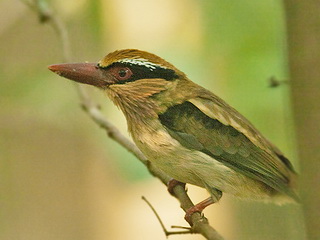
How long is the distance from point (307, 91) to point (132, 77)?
2.14 meters

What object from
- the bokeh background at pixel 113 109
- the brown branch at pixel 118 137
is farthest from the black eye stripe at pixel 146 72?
the brown branch at pixel 118 137

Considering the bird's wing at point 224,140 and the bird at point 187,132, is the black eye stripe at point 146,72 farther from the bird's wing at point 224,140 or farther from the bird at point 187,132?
the bird's wing at point 224,140

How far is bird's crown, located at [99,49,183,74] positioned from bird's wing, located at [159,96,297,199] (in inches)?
11.6

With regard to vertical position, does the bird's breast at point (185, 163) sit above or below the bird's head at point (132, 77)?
below

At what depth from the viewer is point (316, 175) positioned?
2.13m

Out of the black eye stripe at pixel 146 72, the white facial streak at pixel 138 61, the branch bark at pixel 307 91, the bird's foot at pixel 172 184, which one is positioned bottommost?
the bird's foot at pixel 172 184

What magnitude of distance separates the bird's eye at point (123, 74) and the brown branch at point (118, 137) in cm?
43

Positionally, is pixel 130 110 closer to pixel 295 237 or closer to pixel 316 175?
pixel 295 237

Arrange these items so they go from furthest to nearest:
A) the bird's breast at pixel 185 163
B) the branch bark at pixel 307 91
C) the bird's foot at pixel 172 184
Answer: the bird's foot at pixel 172 184
the bird's breast at pixel 185 163
the branch bark at pixel 307 91

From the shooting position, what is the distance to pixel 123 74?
13.9 feet

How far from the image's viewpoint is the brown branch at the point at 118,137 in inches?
139

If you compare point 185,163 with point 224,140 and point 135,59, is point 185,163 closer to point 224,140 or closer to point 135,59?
point 224,140

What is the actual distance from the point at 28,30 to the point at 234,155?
4.94 m

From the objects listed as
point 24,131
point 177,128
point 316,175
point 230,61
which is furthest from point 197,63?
point 24,131
